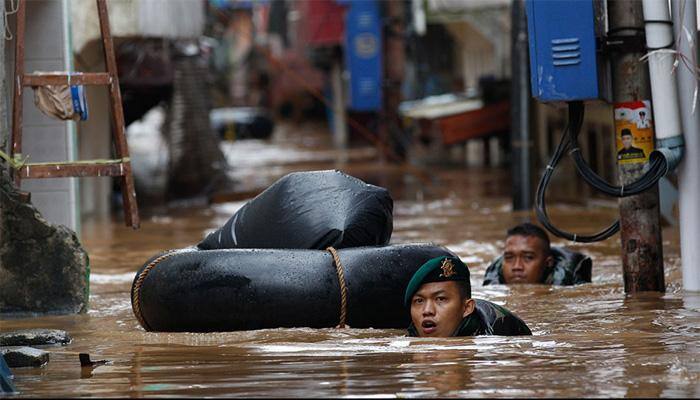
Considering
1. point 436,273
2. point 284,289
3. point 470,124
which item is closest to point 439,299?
point 436,273

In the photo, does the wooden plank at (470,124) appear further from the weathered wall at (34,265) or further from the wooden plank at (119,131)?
the weathered wall at (34,265)

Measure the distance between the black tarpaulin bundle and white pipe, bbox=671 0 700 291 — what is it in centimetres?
185

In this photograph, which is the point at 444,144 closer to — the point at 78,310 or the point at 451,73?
the point at 451,73

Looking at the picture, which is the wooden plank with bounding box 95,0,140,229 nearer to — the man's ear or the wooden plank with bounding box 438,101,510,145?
the man's ear

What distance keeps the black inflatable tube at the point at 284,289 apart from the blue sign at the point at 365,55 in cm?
2789

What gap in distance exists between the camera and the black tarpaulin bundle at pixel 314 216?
852 centimetres

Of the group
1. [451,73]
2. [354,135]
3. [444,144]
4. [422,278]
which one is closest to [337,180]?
[422,278]

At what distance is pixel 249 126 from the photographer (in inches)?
2010

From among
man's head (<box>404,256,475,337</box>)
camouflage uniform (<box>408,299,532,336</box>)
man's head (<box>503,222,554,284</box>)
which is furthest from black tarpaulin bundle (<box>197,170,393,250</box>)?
man's head (<box>503,222,554,284</box>)

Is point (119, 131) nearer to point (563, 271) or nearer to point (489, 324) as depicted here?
point (563, 271)

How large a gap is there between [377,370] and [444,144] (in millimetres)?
21958

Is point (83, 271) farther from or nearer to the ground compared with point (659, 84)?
nearer to the ground

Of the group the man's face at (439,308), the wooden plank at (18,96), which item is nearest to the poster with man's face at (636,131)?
the man's face at (439,308)

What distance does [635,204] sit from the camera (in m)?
9.22
